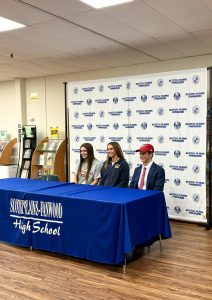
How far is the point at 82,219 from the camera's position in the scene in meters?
3.73

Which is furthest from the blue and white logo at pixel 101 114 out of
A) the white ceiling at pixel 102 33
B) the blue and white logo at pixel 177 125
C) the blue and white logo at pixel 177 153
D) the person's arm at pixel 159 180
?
the person's arm at pixel 159 180

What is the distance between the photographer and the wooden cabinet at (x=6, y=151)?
8.45 metres

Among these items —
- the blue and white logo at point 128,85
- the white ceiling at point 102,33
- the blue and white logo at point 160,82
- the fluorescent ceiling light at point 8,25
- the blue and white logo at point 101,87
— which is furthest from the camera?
the blue and white logo at point 101,87

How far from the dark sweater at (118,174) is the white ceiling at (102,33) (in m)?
1.71

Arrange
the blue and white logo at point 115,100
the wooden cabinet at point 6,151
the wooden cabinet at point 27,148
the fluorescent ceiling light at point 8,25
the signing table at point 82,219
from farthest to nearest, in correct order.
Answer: the wooden cabinet at point 6,151, the wooden cabinet at point 27,148, the blue and white logo at point 115,100, the fluorescent ceiling light at point 8,25, the signing table at point 82,219

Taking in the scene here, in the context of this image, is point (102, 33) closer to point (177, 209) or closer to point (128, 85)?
point (128, 85)

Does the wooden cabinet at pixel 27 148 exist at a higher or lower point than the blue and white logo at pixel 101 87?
lower

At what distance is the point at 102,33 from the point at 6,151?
4.79 meters

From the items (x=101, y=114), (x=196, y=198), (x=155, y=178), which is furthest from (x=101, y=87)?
(x=196, y=198)

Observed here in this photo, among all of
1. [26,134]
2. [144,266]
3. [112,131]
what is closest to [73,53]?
[112,131]

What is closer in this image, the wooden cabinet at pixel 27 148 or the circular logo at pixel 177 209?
the circular logo at pixel 177 209

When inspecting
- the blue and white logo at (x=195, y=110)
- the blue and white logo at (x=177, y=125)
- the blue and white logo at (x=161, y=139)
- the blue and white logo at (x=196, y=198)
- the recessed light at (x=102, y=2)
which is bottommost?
the blue and white logo at (x=196, y=198)

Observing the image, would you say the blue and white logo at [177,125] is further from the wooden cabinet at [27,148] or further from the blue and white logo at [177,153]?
the wooden cabinet at [27,148]

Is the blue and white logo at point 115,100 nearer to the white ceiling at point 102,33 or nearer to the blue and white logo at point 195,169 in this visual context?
the white ceiling at point 102,33
